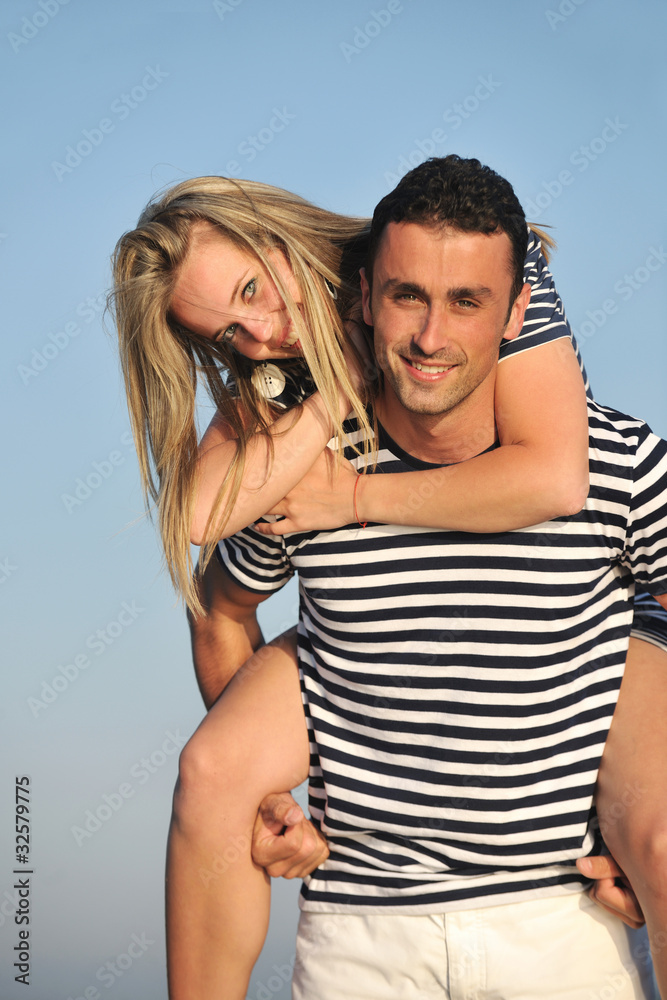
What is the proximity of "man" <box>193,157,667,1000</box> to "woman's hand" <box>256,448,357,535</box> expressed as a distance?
8 cm

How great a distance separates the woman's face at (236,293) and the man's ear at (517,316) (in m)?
0.43

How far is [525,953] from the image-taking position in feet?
6.48

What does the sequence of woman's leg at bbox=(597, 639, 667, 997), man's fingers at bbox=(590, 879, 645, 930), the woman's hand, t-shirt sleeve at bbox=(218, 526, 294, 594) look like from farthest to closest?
t-shirt sleeve at bbox=(218, 526, 294, 594) < the woman's hand < man's fingers at bbox=(590, 879, 645, 930) < woman's leg at bbox=(597, 639, 667, 997)

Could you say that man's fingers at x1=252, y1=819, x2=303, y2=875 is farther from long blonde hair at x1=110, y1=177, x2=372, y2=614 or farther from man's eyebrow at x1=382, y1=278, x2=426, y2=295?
man's eyebrow at x1=382, y1=278, x2=426, y2=295

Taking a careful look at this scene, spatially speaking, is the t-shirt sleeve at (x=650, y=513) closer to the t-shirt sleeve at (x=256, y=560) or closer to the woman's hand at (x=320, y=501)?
the woman's hand at (x=320, y=501)

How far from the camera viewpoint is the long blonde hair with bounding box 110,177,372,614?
2.04m

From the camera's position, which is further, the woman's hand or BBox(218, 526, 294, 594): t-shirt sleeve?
BBox(218, 526, 294, 594): t-shirt sleeve

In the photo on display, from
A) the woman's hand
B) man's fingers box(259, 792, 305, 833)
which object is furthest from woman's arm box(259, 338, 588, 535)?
man's fingers box(259, 792, 305, 833)

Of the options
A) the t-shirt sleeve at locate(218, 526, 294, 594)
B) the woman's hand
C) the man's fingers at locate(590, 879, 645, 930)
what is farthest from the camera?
the t-shirt sleeve at locate(218, 526, 294, 594)

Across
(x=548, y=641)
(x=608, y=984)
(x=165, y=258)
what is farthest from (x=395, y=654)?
(x=165, y=258)

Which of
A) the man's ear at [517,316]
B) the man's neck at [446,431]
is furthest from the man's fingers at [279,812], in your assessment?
the man's ear at [517,316]

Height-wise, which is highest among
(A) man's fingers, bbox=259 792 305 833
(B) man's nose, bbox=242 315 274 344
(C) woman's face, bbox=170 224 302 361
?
(C) woman's face, bbox=170 224 302 361

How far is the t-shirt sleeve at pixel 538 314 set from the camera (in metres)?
1.95

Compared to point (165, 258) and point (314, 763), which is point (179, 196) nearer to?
point (165, 258)
